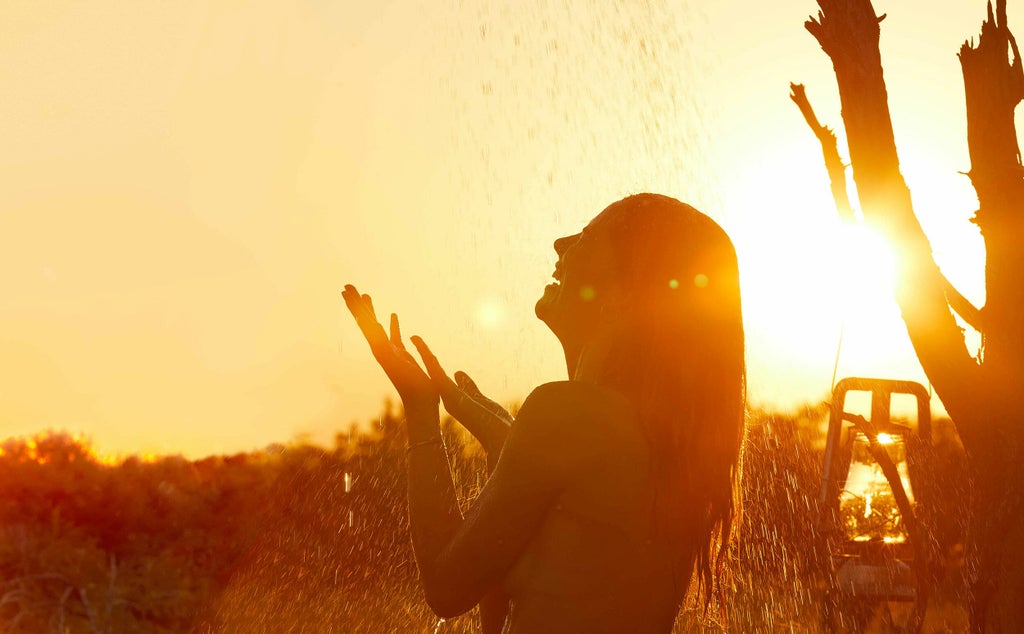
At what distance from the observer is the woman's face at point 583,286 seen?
255 cm

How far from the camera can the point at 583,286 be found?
258 cm

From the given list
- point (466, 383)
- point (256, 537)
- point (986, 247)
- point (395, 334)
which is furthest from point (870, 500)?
point (256, 537)

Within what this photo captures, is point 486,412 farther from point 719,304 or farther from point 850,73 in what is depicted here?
point 850,73

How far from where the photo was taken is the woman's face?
2.55 meters

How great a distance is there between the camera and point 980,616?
6195mm

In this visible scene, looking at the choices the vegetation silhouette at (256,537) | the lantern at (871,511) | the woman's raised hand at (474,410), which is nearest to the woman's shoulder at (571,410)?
the woman's raised hand at (474,410)

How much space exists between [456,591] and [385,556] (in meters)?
20.9

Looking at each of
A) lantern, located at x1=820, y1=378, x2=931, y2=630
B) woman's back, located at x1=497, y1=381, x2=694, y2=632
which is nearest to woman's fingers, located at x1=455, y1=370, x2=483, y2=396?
woman's back, located at x1=497, y1=381, x2=694, y2=632

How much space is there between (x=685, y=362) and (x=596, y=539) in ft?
1.46

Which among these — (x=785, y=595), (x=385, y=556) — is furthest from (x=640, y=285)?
(x=385, y=556)

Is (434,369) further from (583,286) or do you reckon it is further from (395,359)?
(583,286)

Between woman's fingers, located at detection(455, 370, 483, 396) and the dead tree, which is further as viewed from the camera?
the dead tree

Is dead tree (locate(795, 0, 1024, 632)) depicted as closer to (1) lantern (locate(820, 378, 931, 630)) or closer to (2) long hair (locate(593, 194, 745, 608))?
(1) lantern (locate(820, 378, 931, 630))

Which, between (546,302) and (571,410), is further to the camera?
(546,302)
